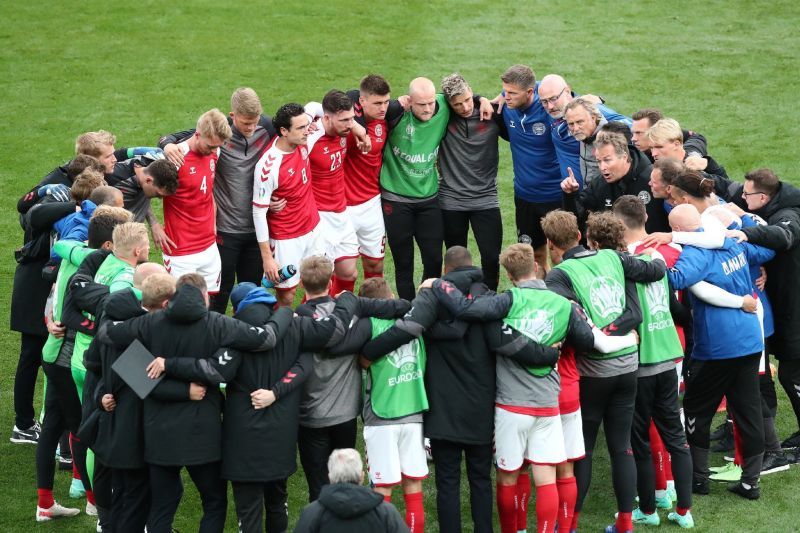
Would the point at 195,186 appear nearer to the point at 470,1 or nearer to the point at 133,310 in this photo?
the point at 133,310

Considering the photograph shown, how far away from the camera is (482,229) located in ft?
32.2

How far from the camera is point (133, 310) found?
6430mm

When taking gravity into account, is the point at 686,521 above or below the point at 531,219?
below

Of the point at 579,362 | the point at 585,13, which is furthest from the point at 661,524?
the point at 585,13

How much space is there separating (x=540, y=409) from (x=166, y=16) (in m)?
12.4

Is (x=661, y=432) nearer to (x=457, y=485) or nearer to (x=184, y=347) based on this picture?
(x=457, y=485)

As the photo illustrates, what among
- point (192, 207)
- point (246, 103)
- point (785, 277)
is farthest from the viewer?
point (192, 207)

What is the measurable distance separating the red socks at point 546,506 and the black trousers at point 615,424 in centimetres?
35

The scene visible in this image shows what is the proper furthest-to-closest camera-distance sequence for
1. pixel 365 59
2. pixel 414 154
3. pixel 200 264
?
pixel 365 59, pixel 414 154, pixel 200 264

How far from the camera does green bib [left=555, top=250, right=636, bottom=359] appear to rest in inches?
272

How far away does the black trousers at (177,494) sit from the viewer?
21.3 ft

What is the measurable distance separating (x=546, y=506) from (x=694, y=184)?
2559 millimetres

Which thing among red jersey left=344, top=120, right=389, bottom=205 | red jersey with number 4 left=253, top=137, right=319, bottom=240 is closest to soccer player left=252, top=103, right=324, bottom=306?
red jersey with number 4 left=253, top=137, right=319, bottom=240

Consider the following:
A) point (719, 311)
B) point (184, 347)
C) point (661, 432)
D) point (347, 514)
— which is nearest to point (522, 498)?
point (661, 432)
